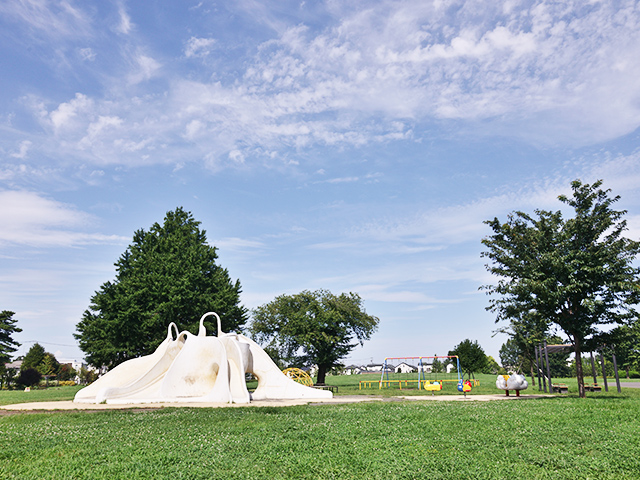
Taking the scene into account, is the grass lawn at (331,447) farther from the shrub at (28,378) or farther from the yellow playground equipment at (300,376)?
the shrub at (28,378)

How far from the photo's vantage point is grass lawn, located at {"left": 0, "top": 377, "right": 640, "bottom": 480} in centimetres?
695

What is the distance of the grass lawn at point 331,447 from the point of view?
695 cm

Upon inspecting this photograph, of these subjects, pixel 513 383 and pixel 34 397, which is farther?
pixel 34 397

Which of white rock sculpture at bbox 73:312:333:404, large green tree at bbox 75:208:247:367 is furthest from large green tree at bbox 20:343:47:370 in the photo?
white rock sculpture at bbox 73:312:333:404

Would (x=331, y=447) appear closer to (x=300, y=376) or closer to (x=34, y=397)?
(x=34, y=397)

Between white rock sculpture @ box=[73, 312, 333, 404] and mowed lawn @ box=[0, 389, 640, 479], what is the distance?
302 inches

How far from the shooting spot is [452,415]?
41.7 ft

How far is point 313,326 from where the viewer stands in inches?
1640

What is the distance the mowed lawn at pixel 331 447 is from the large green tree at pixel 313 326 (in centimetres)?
2896

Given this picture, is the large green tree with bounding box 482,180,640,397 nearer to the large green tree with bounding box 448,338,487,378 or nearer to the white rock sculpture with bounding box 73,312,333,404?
the white rock sculpture with bounding box 73,312,333,404

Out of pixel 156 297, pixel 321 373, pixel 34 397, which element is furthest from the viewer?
pixel 321 373

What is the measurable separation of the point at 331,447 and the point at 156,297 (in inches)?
1154

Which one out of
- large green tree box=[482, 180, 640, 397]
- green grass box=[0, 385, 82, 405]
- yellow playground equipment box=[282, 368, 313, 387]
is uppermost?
large green tree box=[482, 180, 640, 397]

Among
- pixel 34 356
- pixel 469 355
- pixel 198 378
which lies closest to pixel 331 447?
pixel 198 378
